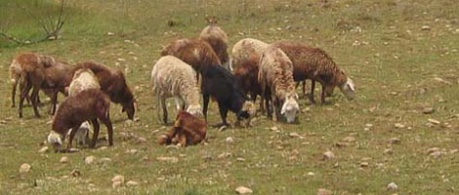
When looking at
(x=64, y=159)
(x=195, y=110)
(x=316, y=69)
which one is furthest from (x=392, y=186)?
(x=316, y=69)

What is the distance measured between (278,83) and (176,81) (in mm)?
1861

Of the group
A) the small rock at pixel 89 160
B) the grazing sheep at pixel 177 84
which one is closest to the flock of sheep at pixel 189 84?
the grazing sheep at pixel 177 84

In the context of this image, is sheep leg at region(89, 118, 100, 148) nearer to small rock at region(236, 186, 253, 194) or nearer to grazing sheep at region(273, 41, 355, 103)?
small rock at region(236, 186, 253, 194)

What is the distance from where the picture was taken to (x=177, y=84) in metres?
17.4

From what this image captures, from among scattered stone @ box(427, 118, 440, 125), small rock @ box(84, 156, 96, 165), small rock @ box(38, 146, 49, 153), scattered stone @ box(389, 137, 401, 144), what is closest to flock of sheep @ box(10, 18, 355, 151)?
small rock @ box(38, 146, 49, 153)

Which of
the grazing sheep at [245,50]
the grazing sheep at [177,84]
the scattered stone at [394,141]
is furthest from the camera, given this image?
the grazing sheep at [245,50]

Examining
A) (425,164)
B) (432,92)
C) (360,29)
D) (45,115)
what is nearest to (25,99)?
(45,115)

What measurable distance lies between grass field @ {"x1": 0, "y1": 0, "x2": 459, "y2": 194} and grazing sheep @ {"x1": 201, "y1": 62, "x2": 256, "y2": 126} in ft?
1.30

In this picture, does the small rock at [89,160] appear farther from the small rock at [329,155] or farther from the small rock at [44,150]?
the small rock at [329,155]

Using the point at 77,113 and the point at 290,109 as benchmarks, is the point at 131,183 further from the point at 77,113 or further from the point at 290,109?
the point at 290,109

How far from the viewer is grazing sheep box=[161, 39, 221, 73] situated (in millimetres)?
19391

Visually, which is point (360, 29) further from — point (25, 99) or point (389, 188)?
point (389, 188)

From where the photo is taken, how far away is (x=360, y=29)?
3006 centimetres

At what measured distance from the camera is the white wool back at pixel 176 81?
17297mm
